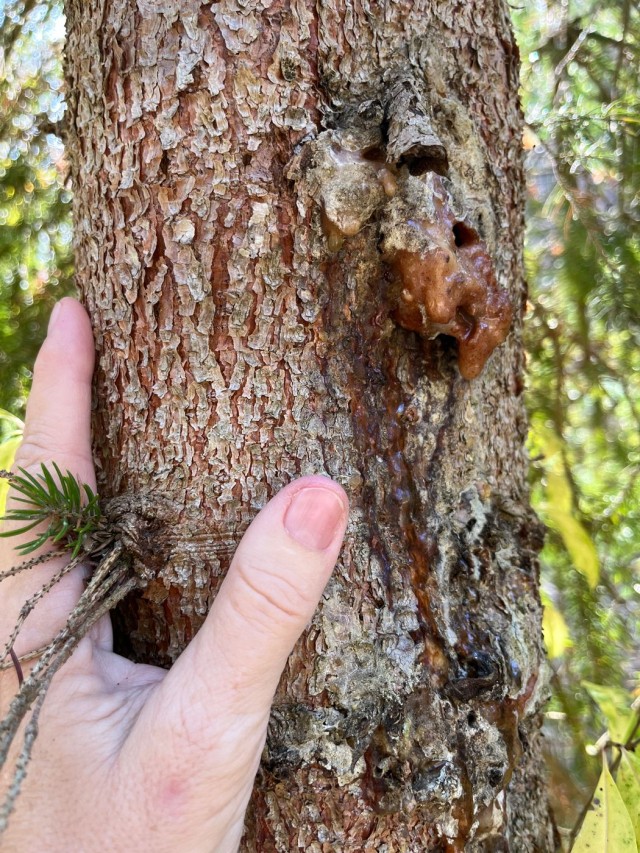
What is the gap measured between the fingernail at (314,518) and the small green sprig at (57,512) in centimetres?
28

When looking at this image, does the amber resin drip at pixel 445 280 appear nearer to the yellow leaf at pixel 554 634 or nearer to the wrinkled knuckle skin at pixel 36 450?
the wrinkled knuckle skin at pixel 36 450

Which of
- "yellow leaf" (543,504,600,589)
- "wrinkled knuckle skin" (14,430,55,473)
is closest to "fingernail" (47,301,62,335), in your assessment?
"wrinkled knuckle skin" (14,430,55,473)

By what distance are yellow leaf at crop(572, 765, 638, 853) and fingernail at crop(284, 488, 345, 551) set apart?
711 millimetres

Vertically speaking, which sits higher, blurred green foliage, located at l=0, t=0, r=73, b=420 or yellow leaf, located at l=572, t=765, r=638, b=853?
blurred green foliage, located at l=0, t=0, r=73, b=420

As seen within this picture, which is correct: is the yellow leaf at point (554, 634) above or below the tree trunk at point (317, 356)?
below

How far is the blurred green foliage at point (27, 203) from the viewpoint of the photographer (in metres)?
1.59

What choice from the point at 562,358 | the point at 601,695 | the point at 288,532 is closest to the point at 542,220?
the point at 562,358

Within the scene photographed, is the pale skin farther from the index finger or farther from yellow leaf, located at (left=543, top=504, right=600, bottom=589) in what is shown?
yellow leaf, located at (left=543, top=504, right=600, bottom=589)

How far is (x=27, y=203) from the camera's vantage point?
1.65 meters

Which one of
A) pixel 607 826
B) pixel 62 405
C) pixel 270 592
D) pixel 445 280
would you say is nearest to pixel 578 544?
pixel 607 826

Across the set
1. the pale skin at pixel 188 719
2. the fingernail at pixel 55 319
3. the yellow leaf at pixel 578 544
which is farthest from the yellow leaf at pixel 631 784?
the fingernail at pixel 55 319

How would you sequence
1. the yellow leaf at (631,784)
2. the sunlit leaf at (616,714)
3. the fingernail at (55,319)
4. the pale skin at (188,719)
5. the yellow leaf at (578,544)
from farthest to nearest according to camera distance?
1. the yellow leaf at (578,544)
2. the sunlit leaf at (616,714)
3. the yellow leaf at (631,784)
4. the fingernail at (55,319)
5. the pale skin at (188,719)

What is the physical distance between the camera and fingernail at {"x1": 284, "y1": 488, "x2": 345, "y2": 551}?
2.55 ft

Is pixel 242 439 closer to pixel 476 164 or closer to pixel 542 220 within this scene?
pixel 476 164
